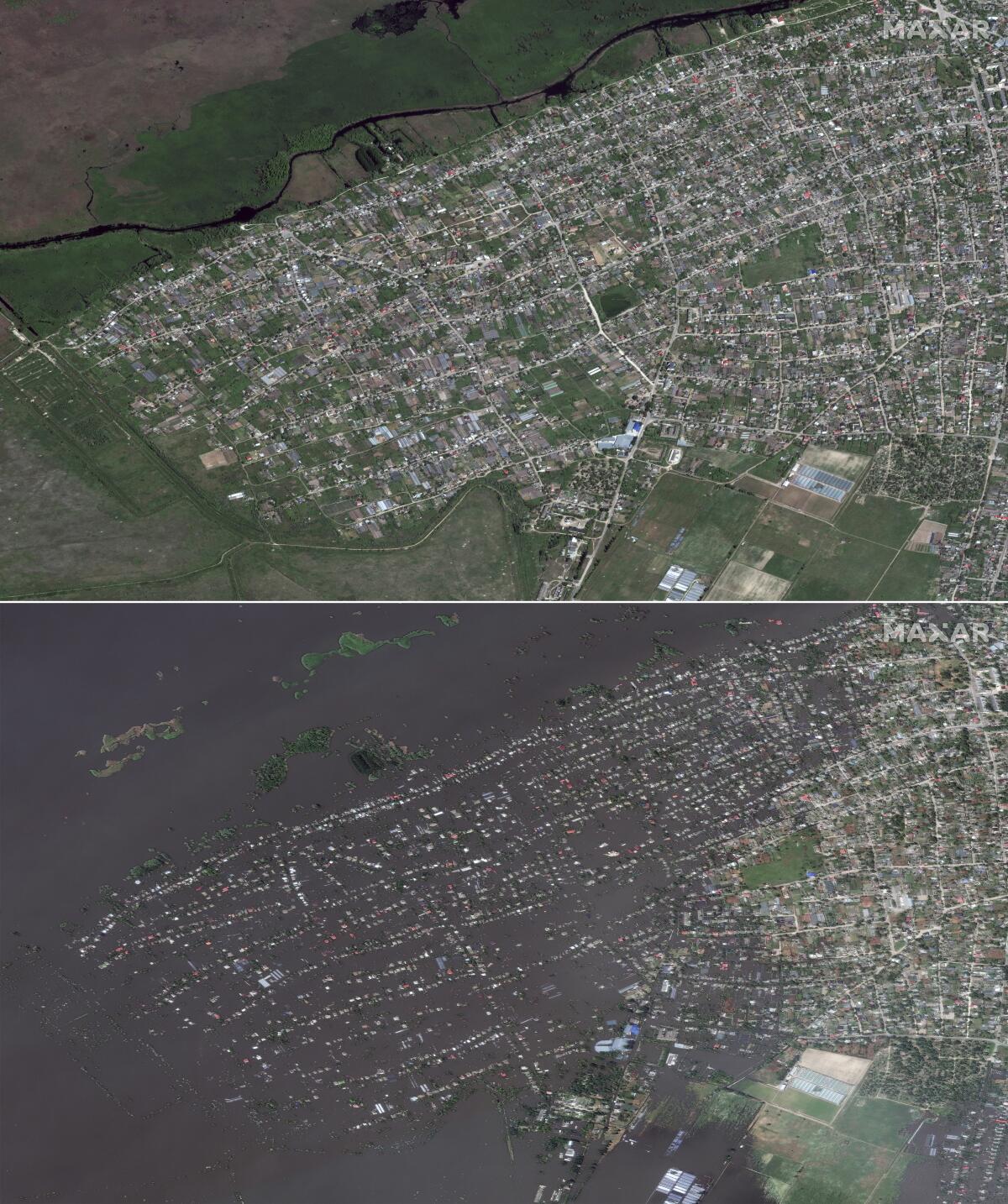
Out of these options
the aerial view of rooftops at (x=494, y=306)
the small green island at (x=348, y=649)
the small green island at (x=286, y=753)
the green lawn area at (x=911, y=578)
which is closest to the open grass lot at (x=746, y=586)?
the aerial view of rooftops at (x=494, y=306)

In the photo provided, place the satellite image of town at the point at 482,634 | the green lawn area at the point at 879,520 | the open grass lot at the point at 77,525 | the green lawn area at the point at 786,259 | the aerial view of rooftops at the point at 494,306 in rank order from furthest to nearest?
the green lawn area at the point at 786,259 < the green lawn area at the point at 879,520 < the aerial view of rooftops at the point at 494,306 < the open grass lot at the point at 77,525 < the satellite image of town at the point at 482,634

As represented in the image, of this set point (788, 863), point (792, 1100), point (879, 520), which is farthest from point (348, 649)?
point (792, 1100)

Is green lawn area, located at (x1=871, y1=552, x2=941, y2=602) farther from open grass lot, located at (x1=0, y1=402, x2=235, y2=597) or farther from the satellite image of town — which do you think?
open grass lot, located at (x1=0, y1=402, x2=235, y2=597)

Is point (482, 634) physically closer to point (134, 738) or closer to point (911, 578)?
point (134, 738)

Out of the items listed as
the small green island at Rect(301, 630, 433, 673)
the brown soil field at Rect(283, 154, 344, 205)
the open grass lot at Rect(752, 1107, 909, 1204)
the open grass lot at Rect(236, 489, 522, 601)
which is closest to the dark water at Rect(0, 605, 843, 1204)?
the small green island at Rect(301, 630, 433, 673)

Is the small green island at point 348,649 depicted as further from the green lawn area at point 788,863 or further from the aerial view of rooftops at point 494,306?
the green lawn area at point 788,863

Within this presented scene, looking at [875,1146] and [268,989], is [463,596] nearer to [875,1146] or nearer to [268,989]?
[268,989]
